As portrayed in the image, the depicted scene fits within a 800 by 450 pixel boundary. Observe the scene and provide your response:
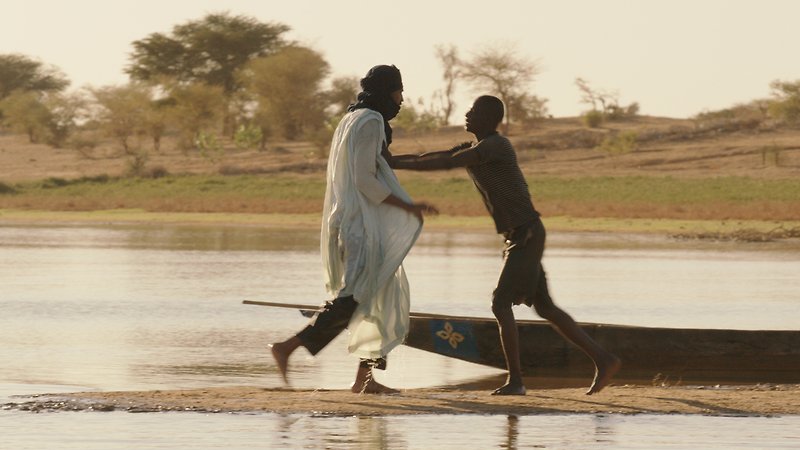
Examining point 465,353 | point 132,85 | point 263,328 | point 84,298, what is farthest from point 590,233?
point 132,85

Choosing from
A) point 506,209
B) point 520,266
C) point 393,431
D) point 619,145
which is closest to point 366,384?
point 520,266

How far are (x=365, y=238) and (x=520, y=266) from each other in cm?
75

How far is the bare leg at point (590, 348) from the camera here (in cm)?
807

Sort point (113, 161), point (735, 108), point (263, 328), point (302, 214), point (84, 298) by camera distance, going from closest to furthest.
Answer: point (263, 328), point (84, 298), point (302, 214), point (113, 161), point (735, 108)

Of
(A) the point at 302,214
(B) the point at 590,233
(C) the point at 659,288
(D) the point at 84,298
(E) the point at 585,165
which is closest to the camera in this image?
(D) the point at 84,298

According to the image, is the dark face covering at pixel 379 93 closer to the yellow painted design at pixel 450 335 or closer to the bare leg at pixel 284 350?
the bare leg at pixel 284 350

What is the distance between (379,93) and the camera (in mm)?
7832

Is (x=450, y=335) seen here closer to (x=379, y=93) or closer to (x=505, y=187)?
(x=505, y=187)

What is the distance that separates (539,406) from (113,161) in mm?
47703

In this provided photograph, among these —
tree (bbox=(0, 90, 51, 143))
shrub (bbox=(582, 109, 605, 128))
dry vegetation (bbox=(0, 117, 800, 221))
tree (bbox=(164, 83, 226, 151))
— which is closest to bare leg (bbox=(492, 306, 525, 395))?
dry vegetation (bbox=(0, 117, 800, 221))

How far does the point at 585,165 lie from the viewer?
4756cm

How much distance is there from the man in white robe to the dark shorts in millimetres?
432

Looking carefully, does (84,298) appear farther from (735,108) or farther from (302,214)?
(735,108)

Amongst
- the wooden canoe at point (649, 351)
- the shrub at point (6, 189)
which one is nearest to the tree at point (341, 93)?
the shrub at point (6, 189)
